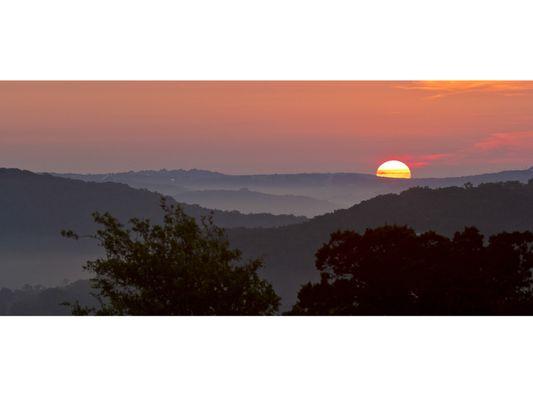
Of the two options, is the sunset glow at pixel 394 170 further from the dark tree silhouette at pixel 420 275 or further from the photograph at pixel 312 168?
the dark tree silhouette at pixel 420 275

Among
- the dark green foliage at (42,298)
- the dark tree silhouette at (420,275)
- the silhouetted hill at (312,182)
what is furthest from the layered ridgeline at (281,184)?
the dark green foliage at (42,298)

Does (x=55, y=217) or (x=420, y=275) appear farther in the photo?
(x=55, y=217)

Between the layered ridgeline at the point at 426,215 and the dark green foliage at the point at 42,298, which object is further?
the layered ridgeline at the point at 426,215

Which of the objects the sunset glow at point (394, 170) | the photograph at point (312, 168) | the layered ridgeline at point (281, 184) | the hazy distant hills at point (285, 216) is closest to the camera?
the photograph at point (312, 168)
